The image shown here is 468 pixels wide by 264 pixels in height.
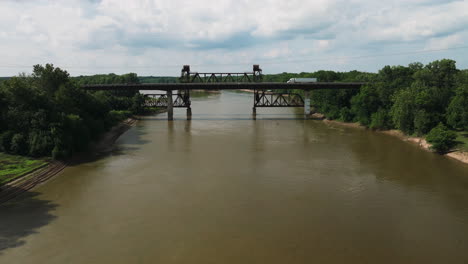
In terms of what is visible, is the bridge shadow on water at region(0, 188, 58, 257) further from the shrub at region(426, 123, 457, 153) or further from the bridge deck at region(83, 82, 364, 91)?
the bridge deck at region(83, 82, 364, 91)

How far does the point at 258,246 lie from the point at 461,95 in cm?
4021

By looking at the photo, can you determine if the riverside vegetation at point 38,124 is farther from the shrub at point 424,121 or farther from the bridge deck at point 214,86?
the shrub at point 424,121

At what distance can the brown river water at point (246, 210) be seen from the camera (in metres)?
18.9

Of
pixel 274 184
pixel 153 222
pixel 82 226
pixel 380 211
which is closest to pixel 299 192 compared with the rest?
pixel 274 184

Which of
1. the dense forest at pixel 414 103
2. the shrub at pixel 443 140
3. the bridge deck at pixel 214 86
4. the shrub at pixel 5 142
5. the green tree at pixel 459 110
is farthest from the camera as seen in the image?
the bridge deck at pixel 214 86

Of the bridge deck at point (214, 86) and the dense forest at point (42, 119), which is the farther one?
the bridge deck at point (214, 86)

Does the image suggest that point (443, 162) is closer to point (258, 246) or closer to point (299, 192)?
point (299, 192)

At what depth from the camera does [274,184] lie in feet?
99.6

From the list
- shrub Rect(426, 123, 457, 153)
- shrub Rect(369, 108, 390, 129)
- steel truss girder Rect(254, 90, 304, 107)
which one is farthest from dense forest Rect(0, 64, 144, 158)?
shrub Rect(369, 108, 390, 129)

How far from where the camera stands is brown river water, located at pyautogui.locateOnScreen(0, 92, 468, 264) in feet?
61.9

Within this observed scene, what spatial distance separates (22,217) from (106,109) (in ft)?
116

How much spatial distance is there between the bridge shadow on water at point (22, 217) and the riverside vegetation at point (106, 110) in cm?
764

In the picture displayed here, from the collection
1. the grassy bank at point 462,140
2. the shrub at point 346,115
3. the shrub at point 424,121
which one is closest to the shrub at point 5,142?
the grassy bank at point 462,140

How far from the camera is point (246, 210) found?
24.4 meters
